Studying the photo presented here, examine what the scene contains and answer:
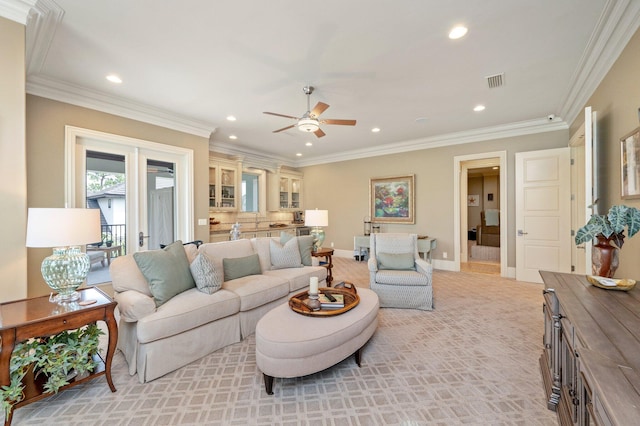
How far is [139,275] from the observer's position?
2445mm

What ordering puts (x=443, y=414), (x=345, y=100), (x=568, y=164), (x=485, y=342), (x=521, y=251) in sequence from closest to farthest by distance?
(x=443, y=414), (x=485, y=342), (x=345, y=100), (x=568, y=164), (x=521, y=251)

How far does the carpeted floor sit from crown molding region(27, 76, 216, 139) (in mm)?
3266

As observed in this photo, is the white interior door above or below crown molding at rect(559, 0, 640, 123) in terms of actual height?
below

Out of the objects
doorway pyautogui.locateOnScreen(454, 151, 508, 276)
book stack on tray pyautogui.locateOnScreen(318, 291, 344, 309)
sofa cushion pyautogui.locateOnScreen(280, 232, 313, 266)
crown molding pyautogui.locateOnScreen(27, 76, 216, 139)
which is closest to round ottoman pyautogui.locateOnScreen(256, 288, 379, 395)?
book stack on tray pyautogui.locateOnScreen(318, 291, 344, 309)

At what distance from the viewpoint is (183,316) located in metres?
2.21

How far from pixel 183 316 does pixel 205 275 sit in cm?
44

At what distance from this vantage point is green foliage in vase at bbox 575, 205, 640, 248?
1.54 m

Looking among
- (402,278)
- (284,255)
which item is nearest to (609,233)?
(402,278)

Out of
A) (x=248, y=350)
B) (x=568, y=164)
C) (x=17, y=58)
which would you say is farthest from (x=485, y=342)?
(x=17, y=58)

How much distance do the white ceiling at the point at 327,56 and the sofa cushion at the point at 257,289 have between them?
237cm

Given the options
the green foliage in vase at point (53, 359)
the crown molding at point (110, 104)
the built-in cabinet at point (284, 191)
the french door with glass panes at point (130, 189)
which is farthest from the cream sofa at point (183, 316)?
the built-in cabinet at point (284, 191)

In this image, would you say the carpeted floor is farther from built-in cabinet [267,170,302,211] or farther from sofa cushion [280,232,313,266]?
built-in cabinet [267,170,302,211]

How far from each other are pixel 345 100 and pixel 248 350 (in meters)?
3.36

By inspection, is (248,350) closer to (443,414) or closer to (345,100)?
(443,414)
